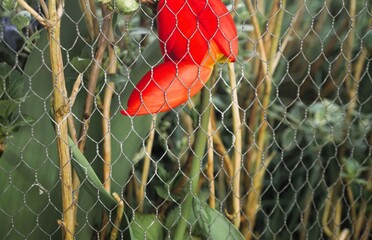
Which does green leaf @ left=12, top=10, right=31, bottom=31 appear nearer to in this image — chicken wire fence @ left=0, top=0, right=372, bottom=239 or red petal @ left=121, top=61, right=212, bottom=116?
chicken wire fence @ left=0, top=0, right=372, bottom=239

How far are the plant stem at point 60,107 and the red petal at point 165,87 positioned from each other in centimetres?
7

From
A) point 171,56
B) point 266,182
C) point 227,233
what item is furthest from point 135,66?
point 266,182

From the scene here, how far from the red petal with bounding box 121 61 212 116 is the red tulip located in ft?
0.05

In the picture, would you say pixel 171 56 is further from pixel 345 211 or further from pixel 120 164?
pixel 345 211

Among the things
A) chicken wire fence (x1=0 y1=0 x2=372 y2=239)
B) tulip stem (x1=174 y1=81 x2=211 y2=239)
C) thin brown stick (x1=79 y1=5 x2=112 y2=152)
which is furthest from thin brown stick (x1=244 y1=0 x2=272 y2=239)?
thin brown stick (x1=79 y1=5 x2=112 y2=152)

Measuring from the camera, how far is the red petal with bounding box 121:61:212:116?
29.1 inches

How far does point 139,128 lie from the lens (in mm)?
810

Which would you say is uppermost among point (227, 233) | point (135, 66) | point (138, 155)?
point (135, 66)

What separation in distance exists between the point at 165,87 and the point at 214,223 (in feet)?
0.61

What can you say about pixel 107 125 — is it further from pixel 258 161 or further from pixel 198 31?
pixel 258 161

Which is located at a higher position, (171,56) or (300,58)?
(171,56)

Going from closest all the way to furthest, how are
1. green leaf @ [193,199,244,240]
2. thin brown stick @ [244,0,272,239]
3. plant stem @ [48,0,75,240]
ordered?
plant stem @ [48,0,75,240], green leaf @ [193,199,244,240], thin brown stick @ [244,0,272,239]

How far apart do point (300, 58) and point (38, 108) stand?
0.50 meters

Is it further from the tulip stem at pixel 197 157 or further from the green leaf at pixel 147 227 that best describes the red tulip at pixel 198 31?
the green leaf at pixel 147 227
